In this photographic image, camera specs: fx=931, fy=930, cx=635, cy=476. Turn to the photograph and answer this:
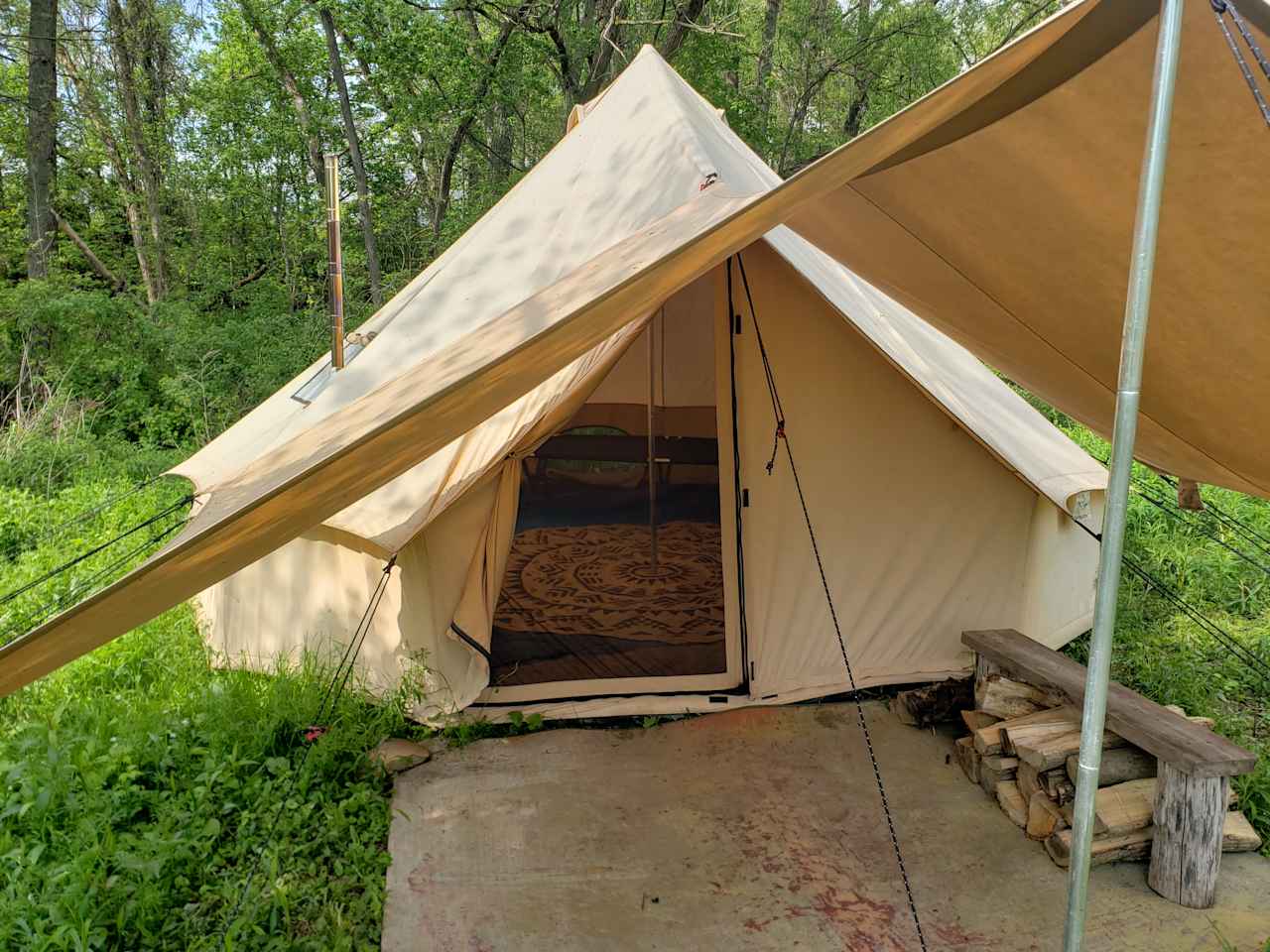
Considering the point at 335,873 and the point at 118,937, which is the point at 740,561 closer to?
the point at 335,873

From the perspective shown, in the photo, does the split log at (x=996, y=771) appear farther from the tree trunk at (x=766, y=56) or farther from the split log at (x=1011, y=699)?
the tree trunk at (x=766, y=56)

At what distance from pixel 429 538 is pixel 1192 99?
2.40 metres

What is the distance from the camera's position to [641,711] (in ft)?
10.7

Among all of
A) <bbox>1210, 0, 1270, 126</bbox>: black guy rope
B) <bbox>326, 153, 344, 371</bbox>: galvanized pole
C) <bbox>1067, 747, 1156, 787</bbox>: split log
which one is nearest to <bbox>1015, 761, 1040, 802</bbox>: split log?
<bbox>1067, 747, 1156, 787</bbox>: split log

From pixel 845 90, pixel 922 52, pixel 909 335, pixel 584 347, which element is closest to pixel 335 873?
pixel 584 347

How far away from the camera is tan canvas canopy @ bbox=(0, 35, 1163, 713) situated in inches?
122

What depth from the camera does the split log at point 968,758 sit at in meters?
2.89

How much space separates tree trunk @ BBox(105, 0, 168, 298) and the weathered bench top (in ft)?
30.7

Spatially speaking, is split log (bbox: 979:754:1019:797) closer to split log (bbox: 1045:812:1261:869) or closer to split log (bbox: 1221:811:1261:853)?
split log (bbox: 1045:812:1261:869)

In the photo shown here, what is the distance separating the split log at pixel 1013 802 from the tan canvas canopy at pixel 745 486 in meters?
0.72

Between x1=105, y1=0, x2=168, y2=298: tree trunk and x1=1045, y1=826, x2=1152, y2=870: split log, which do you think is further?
x1=105, y1=0, x2=168, y2=298: tree trunk

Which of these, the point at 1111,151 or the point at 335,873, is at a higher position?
the point at 1111,151

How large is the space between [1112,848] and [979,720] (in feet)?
1.98

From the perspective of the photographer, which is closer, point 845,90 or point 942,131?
point 942,131
